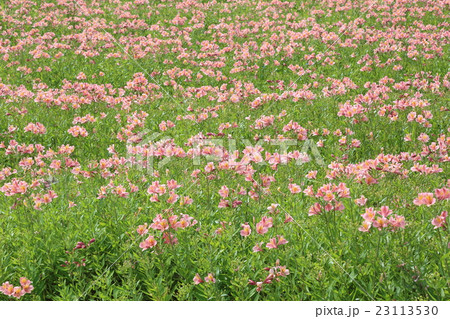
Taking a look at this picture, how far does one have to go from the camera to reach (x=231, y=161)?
14.5ft

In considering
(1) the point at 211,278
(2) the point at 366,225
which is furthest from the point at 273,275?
(2) the point at 366,225

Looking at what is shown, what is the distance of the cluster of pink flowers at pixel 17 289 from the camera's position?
319 cm

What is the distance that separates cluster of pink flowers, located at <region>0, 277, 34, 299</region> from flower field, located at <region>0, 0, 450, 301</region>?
0.4 inches

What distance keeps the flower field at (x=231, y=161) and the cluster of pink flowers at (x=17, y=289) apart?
11 millimetres

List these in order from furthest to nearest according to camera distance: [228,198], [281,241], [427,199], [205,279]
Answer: [228,198], [281,241], [205,279], [427,199]

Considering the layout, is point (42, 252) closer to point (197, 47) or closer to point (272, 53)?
point (272, 53)

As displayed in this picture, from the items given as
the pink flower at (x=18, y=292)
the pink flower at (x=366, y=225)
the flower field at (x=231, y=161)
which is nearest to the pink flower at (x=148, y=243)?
the flower field at (x=231, y=161)

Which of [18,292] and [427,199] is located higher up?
[427,199]

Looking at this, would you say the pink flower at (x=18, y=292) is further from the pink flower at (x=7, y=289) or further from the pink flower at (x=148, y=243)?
the pink flower at (x=148, y=243)

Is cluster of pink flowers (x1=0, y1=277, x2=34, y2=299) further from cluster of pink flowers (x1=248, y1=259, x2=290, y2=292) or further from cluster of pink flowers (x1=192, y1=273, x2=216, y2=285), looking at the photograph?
cluster of pink flowers (x1=248, y1=259, x2=290, y2=292)

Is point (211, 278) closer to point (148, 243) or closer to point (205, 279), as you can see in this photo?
point (205, 279)

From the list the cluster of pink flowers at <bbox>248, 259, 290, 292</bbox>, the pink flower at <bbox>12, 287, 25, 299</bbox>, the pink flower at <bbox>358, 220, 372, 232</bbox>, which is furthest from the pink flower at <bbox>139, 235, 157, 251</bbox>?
the pink flower at <bbox>358, 220, 372, 232</bbox>

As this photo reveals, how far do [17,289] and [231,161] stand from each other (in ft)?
7.17

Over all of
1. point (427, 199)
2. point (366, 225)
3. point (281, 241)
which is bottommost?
point (281, 241)
